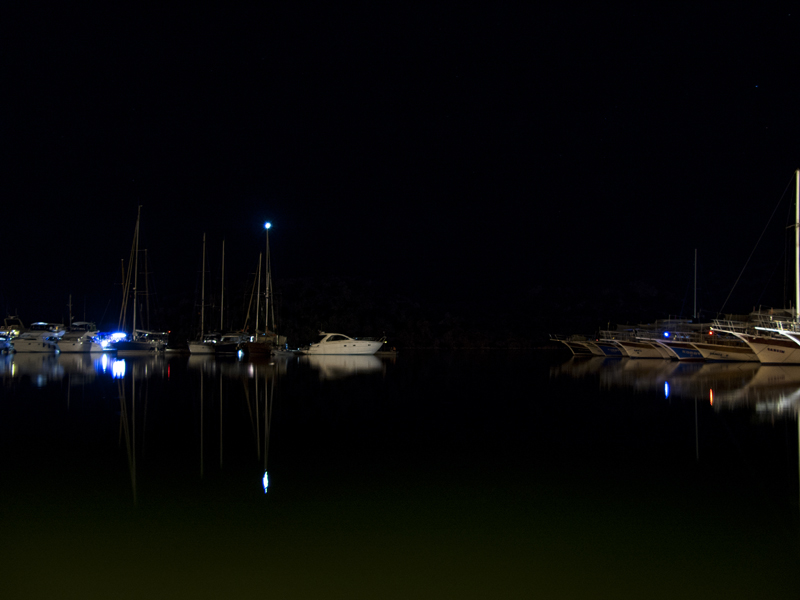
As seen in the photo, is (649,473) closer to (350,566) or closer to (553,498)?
(553,498)

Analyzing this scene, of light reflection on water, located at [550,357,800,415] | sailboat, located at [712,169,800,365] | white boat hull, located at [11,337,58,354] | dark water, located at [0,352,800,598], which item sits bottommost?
white boat hull, located at [11,337,58,354]

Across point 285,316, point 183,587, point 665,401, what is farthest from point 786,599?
point 285,316

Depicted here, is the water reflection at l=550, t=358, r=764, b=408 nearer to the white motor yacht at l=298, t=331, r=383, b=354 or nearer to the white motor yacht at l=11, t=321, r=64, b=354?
the white motor yacht at l=298, t=331, r=383, b=354

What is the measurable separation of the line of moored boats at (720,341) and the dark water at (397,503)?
21.8 metres

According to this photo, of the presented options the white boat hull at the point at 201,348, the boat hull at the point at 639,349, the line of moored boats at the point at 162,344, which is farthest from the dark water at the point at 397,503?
the white boat hull at the point at 201,348

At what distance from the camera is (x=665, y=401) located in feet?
57.8

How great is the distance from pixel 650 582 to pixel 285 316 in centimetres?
8561

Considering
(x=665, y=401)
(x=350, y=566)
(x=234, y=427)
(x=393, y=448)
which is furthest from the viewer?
(x=665, y=401)

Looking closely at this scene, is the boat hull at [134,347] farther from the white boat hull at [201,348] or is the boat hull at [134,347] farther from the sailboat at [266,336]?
the sailboat at [266,336]

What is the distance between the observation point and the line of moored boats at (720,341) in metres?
34.1

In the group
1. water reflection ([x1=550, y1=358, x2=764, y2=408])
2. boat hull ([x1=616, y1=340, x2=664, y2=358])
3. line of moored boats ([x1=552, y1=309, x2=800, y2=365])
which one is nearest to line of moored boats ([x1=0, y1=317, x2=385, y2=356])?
boat hull ([x1=616, y1=340, x2=664, y2=358])

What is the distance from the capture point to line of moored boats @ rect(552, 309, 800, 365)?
34094 millimetres

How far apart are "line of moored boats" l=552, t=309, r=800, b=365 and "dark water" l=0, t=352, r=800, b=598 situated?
21794 millimetres

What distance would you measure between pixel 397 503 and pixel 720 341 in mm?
41843
